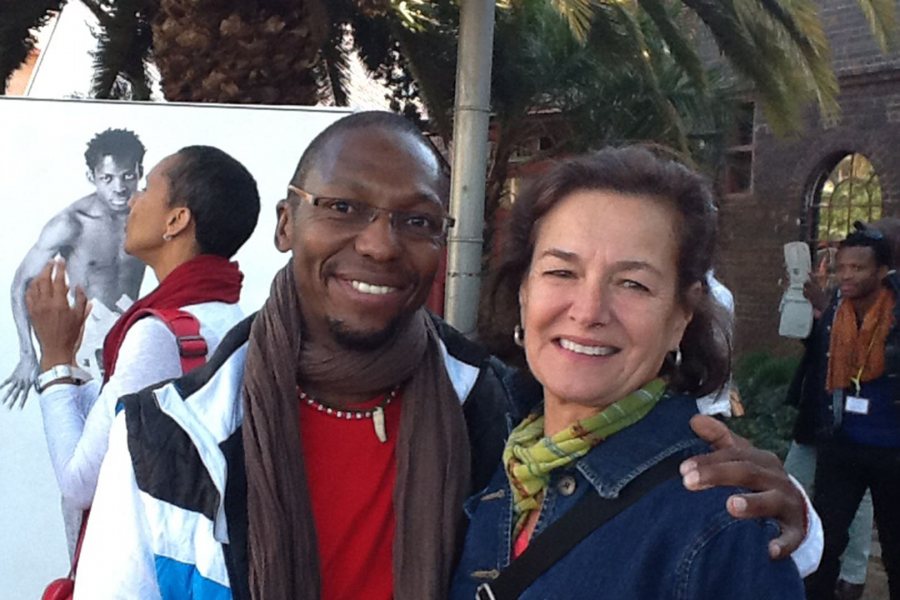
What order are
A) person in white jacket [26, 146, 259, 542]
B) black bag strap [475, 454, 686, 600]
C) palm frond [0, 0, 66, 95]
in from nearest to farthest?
1. black bag strap [475, 454, 686, 600]
2. person in white jacket [26, 146, 259, 542]
3. palm frond [0, 0, 66, 95]

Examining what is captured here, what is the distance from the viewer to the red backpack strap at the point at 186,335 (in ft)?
6.84

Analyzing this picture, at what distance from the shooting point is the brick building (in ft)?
34.2

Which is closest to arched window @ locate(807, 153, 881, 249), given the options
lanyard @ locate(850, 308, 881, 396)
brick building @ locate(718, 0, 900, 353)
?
brick building @ locate(718, 0, 900, 353)

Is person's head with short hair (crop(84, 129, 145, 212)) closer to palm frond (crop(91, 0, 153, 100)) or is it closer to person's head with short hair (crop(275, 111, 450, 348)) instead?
person's head with short hair (crop(275, 111, 450, 348))

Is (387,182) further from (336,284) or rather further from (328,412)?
(328,412)

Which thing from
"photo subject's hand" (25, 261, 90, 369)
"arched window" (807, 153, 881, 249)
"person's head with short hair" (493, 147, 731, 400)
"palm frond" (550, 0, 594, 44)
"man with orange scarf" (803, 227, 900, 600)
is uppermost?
"palm frond" (550, 0, 594, 44)

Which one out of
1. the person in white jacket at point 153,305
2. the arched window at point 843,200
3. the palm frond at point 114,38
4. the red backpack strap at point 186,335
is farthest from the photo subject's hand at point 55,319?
the arched window at point 843,200

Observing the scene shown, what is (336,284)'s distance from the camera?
168 centimetres

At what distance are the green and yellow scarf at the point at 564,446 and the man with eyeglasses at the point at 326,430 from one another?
0.17 metres

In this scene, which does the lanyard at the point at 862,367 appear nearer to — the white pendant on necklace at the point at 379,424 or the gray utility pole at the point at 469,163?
the gray utility pole at the point at 469,163

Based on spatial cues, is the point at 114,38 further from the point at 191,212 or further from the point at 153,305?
the point at 153,305

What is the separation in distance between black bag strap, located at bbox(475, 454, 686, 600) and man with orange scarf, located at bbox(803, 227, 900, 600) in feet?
11.7

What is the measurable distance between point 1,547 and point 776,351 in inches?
387

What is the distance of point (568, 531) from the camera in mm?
1384
